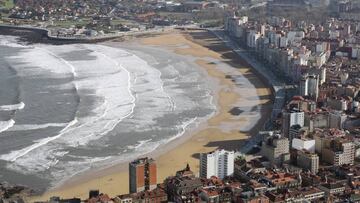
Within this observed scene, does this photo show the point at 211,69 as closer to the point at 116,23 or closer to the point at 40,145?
the point at 40,145

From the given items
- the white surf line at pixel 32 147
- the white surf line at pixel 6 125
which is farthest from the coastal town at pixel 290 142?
the white surf line at pixel 6 125

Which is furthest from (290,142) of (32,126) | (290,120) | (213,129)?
(32,126)

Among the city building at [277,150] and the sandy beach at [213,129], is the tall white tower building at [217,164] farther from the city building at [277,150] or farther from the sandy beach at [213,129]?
the city building at [277,150]

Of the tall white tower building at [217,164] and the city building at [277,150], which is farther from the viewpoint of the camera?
the city building at [277,150]

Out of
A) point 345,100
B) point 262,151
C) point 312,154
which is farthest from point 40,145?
point 345,100

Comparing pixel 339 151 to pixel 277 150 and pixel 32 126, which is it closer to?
pixel 277 150

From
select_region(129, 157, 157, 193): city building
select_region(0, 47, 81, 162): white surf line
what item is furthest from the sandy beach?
select_region(0, 47, 81, 162): white surf line

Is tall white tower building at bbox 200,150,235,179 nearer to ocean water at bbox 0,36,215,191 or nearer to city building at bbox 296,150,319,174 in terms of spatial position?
city building at bbox 296,150,319,174
